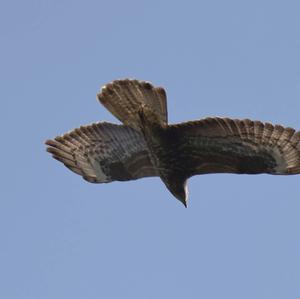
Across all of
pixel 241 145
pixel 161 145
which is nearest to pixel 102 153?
pixel 161 145

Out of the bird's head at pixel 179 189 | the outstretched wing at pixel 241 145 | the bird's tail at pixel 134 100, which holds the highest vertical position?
the bird's tail at pixel 134 100

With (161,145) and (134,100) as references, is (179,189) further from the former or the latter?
(134,100)

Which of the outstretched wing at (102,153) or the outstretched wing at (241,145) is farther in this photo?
the outstretched wing at (102,153)

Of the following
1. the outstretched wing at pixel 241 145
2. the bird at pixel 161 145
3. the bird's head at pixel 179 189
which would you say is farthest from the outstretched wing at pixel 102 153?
the outstretched wing at pixel 241 145

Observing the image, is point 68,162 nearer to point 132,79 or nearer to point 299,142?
point 132,79

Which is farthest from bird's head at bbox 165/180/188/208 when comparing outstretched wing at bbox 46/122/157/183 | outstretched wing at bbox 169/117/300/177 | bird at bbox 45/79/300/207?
outstretched wing at bbox 169/117/300/177

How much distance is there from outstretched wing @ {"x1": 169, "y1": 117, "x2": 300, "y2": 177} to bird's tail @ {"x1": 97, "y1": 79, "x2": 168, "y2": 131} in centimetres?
40

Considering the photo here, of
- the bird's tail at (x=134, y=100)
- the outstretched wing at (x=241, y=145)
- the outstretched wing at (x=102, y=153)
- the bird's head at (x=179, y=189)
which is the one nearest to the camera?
the outstretched wing at (x=241, y=145)

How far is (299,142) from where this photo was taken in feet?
61.2

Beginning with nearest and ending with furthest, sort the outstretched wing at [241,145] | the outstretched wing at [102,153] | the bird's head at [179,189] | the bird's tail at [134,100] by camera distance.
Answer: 1. the outstretched wing at [241,145]
2. the bird's tail at [134,100]
3. the bird's head at [179,189]
4. the outstretched wing at [102,153]

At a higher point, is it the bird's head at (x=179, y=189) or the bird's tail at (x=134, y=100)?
the bird's tail at (x=134, y=100)

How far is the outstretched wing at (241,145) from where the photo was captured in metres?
18.7

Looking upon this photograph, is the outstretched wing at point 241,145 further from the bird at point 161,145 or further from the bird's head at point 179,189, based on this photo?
the bird's head at point 179,189

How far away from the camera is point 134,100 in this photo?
63.2 feet
